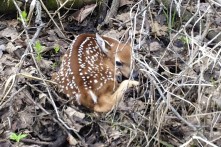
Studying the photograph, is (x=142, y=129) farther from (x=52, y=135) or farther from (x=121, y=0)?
(x=121, y=0)

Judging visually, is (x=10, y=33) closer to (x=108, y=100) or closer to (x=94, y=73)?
(x=94, y=73)

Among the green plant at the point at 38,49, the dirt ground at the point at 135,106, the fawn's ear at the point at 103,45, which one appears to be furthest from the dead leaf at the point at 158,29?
the green plant at the point at 38,49

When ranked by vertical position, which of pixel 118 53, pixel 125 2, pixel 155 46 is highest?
pixel 125 2

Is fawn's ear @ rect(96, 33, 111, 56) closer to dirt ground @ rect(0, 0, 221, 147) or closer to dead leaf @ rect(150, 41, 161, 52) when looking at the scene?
dirt ground @ rect(0, 0, 221, 147)

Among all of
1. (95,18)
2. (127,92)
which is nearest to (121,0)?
(95,18)

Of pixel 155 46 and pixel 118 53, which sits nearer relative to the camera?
pixel 118 53

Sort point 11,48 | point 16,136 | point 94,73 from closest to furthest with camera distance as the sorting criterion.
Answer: point 16,136 < point 94,73 < point 11,48

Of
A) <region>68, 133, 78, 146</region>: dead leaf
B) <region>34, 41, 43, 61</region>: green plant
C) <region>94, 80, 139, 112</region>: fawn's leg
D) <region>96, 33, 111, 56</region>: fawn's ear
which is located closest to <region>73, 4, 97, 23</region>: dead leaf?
<region>96, 33, 111, 56</region>: fawn's ear

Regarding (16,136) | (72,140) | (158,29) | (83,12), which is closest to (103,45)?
(158,29)
